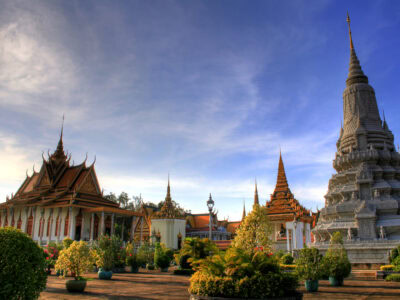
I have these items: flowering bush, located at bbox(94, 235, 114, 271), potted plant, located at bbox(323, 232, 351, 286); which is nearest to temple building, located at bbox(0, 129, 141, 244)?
flowering bush, located at bbox(94, 235, 114, 271)

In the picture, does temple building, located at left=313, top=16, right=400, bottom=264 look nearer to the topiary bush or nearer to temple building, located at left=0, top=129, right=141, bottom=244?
the topiary bush

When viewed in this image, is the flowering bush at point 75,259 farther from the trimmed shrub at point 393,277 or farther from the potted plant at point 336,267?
the trimmed shrub at point 393,277

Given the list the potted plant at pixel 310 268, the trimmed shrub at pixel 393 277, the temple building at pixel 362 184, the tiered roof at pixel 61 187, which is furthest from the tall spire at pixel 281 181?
the potted plant at pixel 310 268

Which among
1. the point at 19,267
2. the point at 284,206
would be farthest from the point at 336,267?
the point at 284,206

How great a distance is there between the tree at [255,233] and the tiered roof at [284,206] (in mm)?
24755

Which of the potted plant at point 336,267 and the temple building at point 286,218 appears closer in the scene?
the potted plant at point 336,267

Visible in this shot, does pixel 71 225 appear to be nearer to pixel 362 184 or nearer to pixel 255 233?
pixel 255 233

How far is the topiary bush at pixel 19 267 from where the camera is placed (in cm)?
614

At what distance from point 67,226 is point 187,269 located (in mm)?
20916

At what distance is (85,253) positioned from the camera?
12.4 m

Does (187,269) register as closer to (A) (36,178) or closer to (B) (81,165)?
(B) (81,165)

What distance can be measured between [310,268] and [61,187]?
3533 centimetres

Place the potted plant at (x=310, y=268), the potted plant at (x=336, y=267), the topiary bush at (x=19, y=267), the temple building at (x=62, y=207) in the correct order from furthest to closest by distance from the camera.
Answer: the temple building at (x=62, y=207)
the potted plant at (x=336, y=267)
the potted plant at (x=310, y=268)
the topiary bush at (x=19, y=267)

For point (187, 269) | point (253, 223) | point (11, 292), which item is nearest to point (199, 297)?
point (11, 292)
